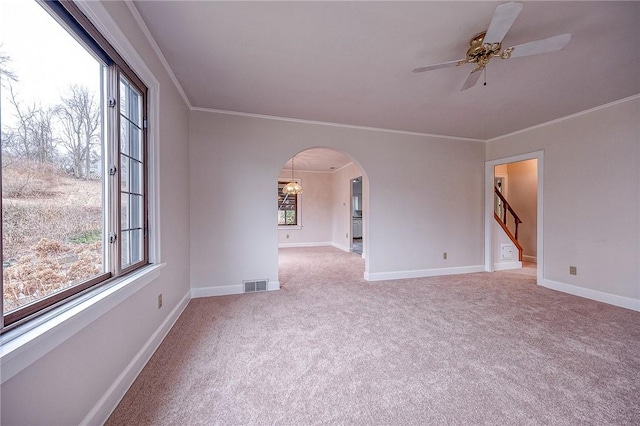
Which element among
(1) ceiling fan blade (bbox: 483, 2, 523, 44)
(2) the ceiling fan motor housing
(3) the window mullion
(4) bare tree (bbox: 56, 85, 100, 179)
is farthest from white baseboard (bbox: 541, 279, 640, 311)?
(4) bare tree (bbox: 56, 85, 100, 179)

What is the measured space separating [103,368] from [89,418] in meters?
0.21

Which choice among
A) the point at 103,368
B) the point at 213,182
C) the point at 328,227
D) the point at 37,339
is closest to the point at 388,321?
the point at 103,368

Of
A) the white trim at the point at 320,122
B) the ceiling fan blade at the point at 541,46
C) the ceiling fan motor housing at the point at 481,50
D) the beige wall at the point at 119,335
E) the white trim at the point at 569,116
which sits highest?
the white trim at the point at 320,122

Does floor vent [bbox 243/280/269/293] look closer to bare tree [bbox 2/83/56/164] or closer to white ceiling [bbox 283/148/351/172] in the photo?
bare tree [bbox 2/83/56/164]

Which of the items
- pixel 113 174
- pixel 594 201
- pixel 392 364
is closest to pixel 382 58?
pixel 113 174

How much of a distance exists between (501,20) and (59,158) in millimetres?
2512

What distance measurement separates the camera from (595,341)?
2066 millimetres

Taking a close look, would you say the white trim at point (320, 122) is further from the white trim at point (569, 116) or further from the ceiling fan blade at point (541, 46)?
the ceiling fan blade at point (541, 46)

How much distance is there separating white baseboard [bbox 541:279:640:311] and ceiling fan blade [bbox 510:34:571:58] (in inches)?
124

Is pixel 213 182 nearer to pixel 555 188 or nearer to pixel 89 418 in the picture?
pixel 89 418

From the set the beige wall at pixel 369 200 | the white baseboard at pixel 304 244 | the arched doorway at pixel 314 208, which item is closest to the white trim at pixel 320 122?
the beige wall at pixel 369 200

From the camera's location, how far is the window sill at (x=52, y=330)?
786 millimetres

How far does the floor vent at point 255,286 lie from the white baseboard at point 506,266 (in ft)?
13.7

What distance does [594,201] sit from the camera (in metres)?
3.15
